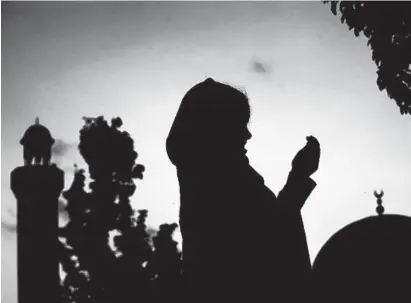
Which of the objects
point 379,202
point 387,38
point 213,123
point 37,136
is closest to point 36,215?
point 37,136

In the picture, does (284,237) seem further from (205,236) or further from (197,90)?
(197,90)

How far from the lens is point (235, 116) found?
2.46m

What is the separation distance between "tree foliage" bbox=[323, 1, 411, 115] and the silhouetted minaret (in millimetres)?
12281

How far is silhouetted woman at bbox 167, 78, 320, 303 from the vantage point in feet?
7.25

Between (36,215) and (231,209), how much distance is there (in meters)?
16.4

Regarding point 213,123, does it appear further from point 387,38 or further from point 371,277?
point 387,38

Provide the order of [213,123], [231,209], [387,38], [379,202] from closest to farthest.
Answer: [231,209] < [213,123] < [387,38] < [379,202]

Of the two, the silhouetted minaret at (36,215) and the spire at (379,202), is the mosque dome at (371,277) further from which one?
the spire at (379,202)

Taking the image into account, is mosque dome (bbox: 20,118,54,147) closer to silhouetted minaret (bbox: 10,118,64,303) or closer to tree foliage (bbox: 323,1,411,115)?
silhouetted minaret (bbox: 10,118,64,303)

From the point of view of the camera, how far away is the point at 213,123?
2490mm

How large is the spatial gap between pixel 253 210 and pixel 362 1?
20.2 feet

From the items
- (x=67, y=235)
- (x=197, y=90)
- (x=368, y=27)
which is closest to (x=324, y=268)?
(x=197, y=90)

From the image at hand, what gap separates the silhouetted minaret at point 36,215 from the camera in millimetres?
17406

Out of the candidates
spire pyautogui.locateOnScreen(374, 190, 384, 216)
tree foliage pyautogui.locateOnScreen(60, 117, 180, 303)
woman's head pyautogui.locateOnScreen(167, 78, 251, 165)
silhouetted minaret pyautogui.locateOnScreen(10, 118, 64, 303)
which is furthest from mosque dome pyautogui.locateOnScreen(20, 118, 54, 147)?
woman's head pyautogui.locateOnScreen(167, 78, 251, 165)
